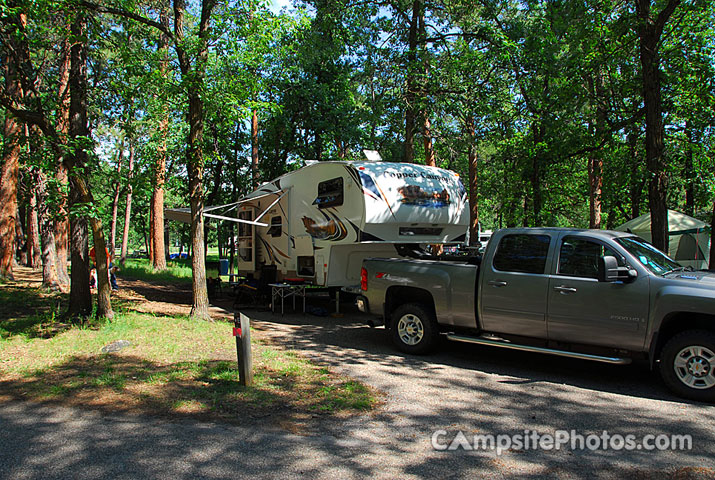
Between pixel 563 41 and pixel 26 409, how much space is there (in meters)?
13.2

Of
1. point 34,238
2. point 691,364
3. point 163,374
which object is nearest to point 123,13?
point 163,374

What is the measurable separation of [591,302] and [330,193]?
20.1ft

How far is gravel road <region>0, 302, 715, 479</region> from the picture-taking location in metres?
3.59

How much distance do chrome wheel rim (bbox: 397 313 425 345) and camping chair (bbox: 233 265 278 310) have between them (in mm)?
5446

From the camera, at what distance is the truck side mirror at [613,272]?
5500mm

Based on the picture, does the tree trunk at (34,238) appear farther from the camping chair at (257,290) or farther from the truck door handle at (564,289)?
the truck door handle at (564,289)

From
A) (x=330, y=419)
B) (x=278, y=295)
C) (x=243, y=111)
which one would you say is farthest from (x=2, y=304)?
(x=330, y=419)

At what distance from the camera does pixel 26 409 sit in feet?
16.1

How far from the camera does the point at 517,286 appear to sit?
6.33m

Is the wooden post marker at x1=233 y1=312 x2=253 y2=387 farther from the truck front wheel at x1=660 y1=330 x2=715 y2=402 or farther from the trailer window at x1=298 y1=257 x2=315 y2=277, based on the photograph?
the trailer window at x1=298 y1=257 x2=315 y2=277

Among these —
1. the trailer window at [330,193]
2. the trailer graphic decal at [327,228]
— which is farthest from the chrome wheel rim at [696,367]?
the trailer window at [330,193]

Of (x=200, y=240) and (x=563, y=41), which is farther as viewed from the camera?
(x=563, y=41)

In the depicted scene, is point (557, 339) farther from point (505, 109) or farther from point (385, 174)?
point (505, 109)

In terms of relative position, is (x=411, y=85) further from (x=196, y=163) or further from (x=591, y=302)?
(x=591, y=302)
